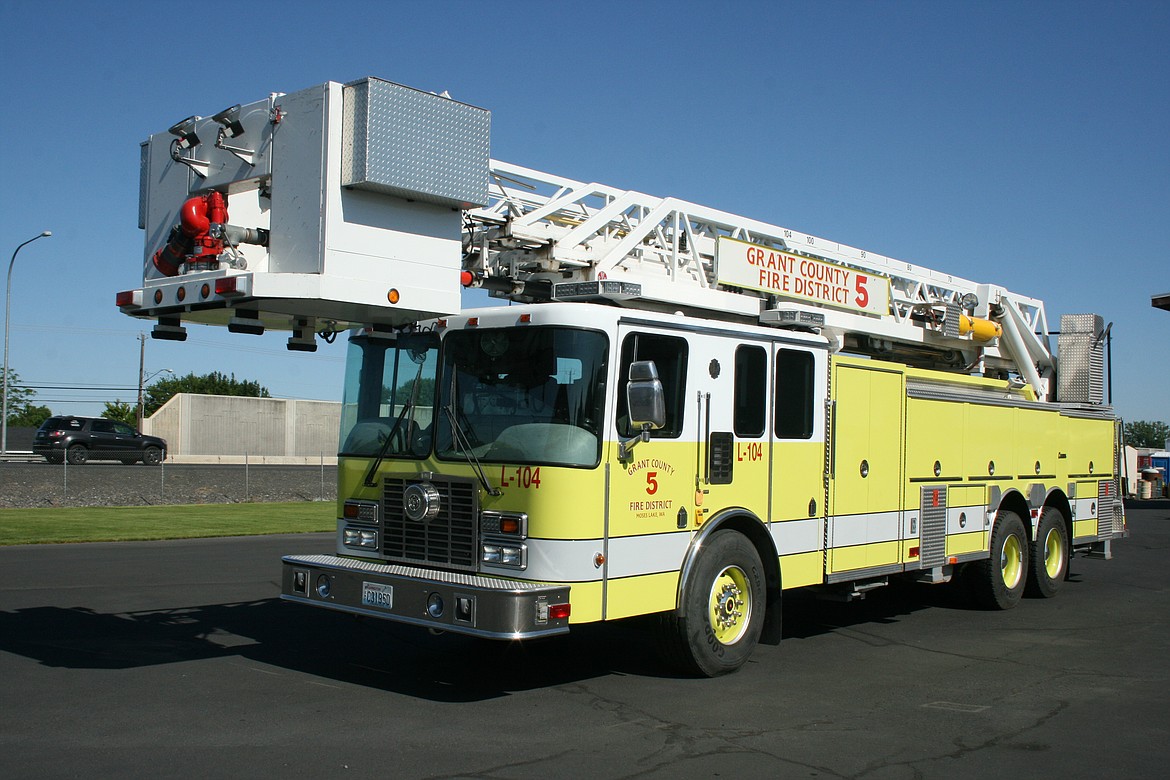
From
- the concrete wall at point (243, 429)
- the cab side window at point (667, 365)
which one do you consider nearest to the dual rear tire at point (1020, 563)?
the cab side window at point (667, 365)

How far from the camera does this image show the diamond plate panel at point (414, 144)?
22.2 feet

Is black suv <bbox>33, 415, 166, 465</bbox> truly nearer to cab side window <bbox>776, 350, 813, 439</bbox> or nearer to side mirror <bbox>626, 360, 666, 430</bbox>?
cab side window <bbox>776, 350, 813, 439</bbox>

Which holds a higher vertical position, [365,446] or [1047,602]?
[365,446]

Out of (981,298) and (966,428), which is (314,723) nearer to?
(966,428)

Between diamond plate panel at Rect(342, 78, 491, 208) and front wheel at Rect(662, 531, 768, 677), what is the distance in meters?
3.09

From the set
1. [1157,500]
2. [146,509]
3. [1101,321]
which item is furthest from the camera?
[1157,500]

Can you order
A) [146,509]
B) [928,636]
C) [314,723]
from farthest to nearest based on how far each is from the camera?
[146,509]
[928,636]
[314,723]

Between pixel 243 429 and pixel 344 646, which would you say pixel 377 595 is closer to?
pixel 344 646

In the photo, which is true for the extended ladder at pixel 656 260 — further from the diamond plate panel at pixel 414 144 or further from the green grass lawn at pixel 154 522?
the green grass lawn at pixel 154 522

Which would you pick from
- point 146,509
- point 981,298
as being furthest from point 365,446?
point 146,509

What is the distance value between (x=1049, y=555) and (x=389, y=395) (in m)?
8.76

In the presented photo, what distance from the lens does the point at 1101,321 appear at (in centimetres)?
1389

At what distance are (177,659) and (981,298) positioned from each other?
9789mm

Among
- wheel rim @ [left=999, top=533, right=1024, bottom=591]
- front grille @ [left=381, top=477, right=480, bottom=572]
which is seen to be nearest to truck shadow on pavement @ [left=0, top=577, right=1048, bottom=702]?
front grille @ [left=381, top=477, right=480, bottom=572]
